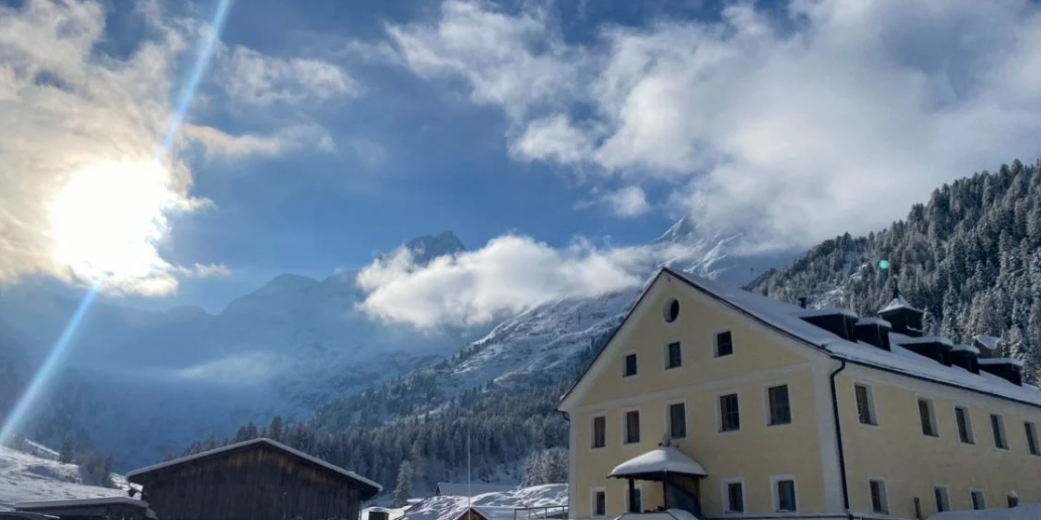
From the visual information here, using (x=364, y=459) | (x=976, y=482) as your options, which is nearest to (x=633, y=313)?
(x=976, y=482)

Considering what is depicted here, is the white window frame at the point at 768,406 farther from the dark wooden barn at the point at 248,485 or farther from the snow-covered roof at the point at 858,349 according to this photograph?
the dark wooden barn at the point at 248,485

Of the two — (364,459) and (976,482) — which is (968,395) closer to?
(976,482)

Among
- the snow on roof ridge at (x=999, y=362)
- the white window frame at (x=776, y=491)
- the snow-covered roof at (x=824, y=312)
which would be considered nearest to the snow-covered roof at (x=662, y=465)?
the white window frame at (x=776, y=491)

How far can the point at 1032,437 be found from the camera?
127ft

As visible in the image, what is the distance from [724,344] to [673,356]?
3.17 m

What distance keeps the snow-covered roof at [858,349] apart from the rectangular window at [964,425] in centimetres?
115

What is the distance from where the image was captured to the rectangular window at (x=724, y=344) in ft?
112

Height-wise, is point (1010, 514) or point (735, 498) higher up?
point (735, 498)

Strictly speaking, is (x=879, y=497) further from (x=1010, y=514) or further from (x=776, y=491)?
(x=1010, y=514)

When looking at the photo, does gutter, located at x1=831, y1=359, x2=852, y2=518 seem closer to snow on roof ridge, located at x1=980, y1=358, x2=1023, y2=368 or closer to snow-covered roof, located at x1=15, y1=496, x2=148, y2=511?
snow on roof ridge, located at x1=980, y1=358, x2=1023, y2=368

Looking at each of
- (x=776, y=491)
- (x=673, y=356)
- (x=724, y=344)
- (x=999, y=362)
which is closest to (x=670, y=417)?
(x=673, y=356)

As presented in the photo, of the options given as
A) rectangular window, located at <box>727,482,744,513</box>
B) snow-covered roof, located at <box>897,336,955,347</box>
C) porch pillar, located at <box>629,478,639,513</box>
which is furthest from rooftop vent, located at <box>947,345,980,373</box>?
porch pillar, located at <box>629,478,639,513</box>

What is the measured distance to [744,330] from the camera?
110ft

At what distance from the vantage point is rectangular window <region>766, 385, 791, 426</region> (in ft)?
102
